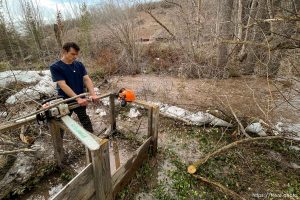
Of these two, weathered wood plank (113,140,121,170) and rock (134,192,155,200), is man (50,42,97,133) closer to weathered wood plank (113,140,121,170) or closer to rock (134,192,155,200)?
weathered wood plank (113,140,121,170)

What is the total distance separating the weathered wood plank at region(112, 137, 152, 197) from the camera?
2.44 m

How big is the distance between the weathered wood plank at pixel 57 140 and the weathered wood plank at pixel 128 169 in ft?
3.50

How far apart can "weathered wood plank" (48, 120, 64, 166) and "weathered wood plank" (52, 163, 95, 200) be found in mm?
1062

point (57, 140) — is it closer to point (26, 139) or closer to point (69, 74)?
point (69, 74)

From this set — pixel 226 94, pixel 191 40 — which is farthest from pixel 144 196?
pixel 191 40

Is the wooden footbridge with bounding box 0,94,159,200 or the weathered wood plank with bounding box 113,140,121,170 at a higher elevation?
the wooden footbridge with bounding box 0,94,159,200

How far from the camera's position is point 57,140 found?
112 inches

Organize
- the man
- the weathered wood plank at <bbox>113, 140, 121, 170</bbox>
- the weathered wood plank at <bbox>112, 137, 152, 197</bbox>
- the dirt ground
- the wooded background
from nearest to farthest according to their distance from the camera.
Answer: the weathered wood plank at <bbox>112, 137, 152, 197</bbox>
the man
the weathered wood plank at <bbox>113, 140, 121, 170</bbox>
the dirt ground
the wooded background

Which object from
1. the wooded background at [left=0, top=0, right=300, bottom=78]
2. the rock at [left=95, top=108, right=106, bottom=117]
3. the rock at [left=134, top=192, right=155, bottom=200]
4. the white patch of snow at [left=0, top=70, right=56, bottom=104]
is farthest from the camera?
the wooded background at [left=0, top=0, right=300, bottom=78]

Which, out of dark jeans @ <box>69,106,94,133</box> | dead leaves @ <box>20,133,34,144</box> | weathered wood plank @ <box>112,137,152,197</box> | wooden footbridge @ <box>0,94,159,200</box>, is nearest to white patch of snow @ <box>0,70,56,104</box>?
dead leaves @ <box>20,133,34,144</box>

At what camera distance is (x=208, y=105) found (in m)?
4.64


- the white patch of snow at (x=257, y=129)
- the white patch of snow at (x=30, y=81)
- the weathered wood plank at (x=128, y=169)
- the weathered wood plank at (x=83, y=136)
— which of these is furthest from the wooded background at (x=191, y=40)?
the weathered wood plank at (x=83, y=136)

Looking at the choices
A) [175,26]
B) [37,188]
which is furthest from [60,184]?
[175,26]

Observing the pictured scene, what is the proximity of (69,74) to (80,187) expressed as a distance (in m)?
1.82
